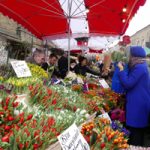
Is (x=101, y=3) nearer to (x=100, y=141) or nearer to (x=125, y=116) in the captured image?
(x=125, y=116)

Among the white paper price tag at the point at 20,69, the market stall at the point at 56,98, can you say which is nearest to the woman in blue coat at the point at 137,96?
Result: the market stall at the point at 56,98

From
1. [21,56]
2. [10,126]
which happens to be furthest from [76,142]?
[21,56]

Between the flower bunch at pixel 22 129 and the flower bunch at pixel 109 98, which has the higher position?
the flower bunch at pixel 22 129

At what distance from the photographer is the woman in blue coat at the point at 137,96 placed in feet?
14.9

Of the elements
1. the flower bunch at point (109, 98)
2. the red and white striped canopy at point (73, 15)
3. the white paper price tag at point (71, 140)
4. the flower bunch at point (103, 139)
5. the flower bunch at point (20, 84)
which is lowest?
the flower bunch at point (109, 98)

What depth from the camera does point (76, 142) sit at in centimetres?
202

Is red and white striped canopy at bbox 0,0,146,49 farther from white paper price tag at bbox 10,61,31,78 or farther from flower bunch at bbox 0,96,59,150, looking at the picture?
flower bunch at bbox 0,96,59,150

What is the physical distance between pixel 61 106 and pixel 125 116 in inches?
63.3

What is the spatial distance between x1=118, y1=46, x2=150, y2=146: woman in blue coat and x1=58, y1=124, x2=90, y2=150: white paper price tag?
2519mm

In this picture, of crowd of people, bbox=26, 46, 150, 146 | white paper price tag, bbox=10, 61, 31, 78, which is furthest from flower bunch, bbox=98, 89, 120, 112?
white paper price tag, bbox=10, 61, 31, 78

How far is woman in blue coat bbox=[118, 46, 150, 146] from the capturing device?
4547mm

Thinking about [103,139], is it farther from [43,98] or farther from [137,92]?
[137,92]

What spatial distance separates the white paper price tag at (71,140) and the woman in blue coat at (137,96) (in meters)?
2.52

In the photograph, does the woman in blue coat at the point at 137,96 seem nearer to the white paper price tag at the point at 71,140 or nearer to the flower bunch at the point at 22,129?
the flower bunch at the point at 22,129
